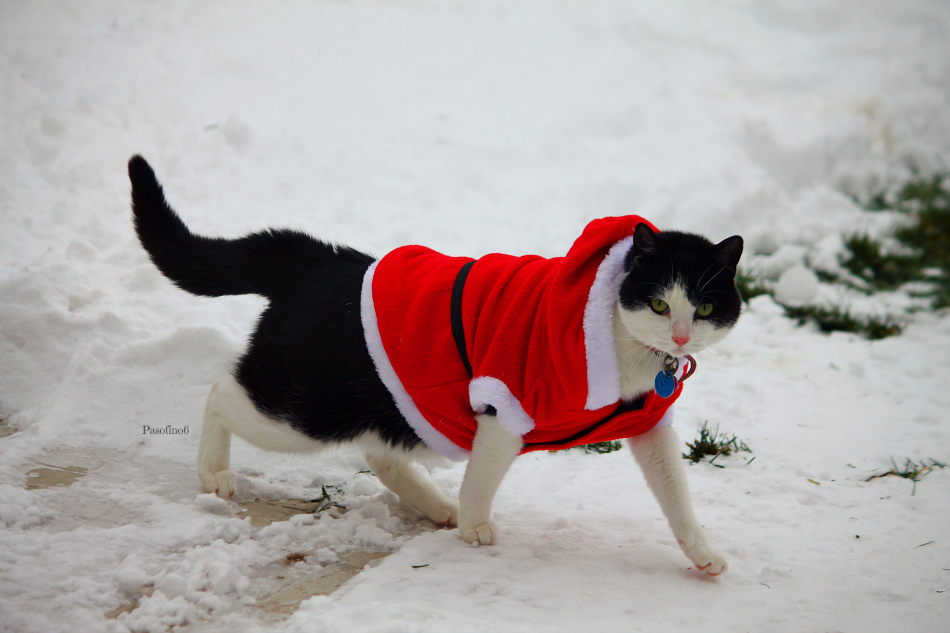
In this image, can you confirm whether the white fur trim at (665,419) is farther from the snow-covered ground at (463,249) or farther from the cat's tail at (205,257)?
the cat's tail at (205,257)

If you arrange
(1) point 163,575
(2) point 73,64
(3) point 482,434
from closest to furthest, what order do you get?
(1) point 163,575
(3) point 482,434
(2) point 73,64

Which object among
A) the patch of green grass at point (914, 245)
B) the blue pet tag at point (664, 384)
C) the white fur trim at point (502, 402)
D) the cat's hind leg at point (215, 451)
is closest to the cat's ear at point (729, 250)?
the blue pet tag at point (664, 384)

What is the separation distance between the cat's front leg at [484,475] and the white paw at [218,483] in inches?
27.1

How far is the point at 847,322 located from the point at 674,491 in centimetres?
254

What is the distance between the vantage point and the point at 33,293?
8.20 feet

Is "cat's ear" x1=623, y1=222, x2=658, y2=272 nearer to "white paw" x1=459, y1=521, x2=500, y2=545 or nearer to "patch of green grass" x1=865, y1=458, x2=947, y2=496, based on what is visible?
"white paw" x1=459, y1=521, x2=500, y2=545

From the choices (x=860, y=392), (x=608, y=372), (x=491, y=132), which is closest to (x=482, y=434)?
(x=608, y=372)

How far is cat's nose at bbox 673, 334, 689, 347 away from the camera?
157 cm

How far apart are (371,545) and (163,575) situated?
0.54m

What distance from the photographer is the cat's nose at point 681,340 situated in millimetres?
1570

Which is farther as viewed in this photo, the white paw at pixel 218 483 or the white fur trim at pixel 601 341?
the white paw at pixel 218 483

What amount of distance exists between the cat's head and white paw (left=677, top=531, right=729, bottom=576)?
50cm

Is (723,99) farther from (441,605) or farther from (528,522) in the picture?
(441,605)

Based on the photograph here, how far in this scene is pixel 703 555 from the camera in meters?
1.70
